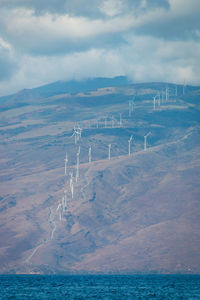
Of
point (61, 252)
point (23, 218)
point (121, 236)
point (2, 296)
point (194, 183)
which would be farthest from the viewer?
point (194, 183)

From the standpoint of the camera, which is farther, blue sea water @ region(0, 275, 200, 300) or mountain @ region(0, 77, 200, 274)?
mountain @ region(0, 77, 200, 274)

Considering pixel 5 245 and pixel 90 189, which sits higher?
pixel 90 189

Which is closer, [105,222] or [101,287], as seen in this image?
[101,287]

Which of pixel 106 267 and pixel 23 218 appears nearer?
pixel 106 267

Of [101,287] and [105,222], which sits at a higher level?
[105,222]

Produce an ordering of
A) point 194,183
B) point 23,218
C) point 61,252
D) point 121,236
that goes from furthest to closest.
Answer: point 194,183 < point 23,218 < point 121,236 < point 61,252

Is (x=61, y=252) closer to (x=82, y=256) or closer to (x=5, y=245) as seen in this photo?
(x=82, y=256)

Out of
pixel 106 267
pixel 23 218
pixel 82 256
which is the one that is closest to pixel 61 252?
pixel 82 256

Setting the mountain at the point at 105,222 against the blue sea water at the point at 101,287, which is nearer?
the blue sea water at the point at 101,287
